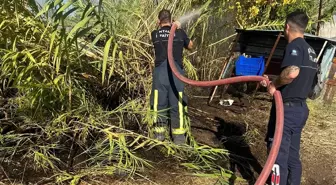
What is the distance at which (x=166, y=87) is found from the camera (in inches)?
195

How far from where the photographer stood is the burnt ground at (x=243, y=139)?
4.11 metres

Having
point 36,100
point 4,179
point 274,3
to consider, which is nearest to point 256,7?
point 274,3

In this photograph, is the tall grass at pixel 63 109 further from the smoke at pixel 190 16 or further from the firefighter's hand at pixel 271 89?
the smoke at pixel 190 16

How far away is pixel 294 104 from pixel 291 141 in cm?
36

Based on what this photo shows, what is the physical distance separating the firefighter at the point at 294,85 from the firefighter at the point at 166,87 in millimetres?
1383

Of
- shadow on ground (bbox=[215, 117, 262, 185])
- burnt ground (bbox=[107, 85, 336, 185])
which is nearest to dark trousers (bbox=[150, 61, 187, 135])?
burnt ground (bbox=[107, 85, 336, 185])

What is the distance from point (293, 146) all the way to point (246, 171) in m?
0.80

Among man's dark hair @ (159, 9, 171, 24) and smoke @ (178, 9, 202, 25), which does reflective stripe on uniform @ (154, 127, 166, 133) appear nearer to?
man's dark hair @ (159, 9, 171, 24)

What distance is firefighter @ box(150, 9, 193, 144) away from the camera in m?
4.90

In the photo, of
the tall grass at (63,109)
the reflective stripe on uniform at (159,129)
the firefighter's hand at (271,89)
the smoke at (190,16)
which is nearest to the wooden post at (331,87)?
the smoke at (190,16)

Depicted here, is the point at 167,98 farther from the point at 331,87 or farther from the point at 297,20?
the point at 331,87

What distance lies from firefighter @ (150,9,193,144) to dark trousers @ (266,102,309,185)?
1.37m

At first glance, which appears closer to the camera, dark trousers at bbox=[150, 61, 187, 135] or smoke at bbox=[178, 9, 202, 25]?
dark trousers at bbox=[150, 61, 187, 135]

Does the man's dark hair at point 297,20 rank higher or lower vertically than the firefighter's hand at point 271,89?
higher
